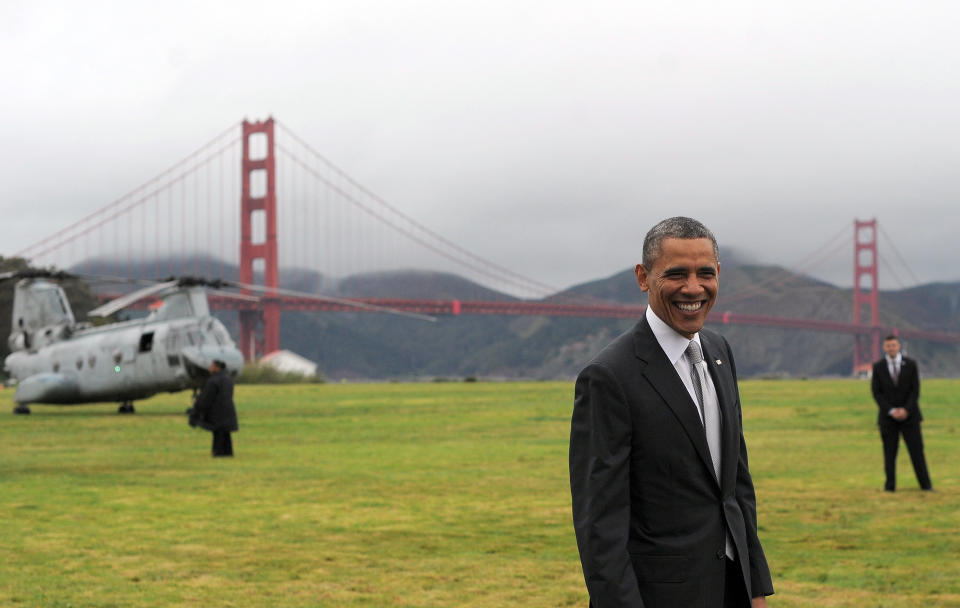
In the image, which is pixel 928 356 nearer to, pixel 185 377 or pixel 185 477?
pixel 185 377

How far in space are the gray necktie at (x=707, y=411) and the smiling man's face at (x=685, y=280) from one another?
97 mm

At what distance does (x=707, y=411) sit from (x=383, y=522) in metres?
8.66

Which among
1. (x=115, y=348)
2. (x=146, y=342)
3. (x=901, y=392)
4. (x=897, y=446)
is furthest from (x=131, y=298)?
(x=901, y=392)

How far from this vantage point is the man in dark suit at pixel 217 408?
18969mm

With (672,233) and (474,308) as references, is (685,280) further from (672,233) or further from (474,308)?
(474,308)

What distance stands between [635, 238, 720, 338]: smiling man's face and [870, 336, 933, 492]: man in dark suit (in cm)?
1049

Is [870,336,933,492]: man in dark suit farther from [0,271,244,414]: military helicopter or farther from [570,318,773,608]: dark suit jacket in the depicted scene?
[0,271,244,414]: military helicopter

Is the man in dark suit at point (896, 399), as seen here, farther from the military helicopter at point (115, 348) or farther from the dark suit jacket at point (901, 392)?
the military helicopter at point (115, 348)

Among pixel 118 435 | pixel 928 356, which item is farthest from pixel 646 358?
pixel 928 356

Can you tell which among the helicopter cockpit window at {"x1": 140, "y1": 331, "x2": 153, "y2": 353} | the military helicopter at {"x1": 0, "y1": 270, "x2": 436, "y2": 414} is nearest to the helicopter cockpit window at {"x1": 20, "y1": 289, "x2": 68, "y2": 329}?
the military helicopter at {"x1": 0, "y1": 270, "x2": 436, "y2": 414}

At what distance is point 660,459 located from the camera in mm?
3682

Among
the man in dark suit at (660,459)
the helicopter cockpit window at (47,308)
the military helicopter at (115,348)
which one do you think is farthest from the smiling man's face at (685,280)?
the helicopter cockpit window at (47,308)

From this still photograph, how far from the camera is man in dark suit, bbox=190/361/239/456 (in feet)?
62.2

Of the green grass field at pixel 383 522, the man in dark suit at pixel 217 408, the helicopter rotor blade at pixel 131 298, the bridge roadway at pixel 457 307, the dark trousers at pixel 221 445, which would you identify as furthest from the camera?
the bridge roadway at pixel 457 307
